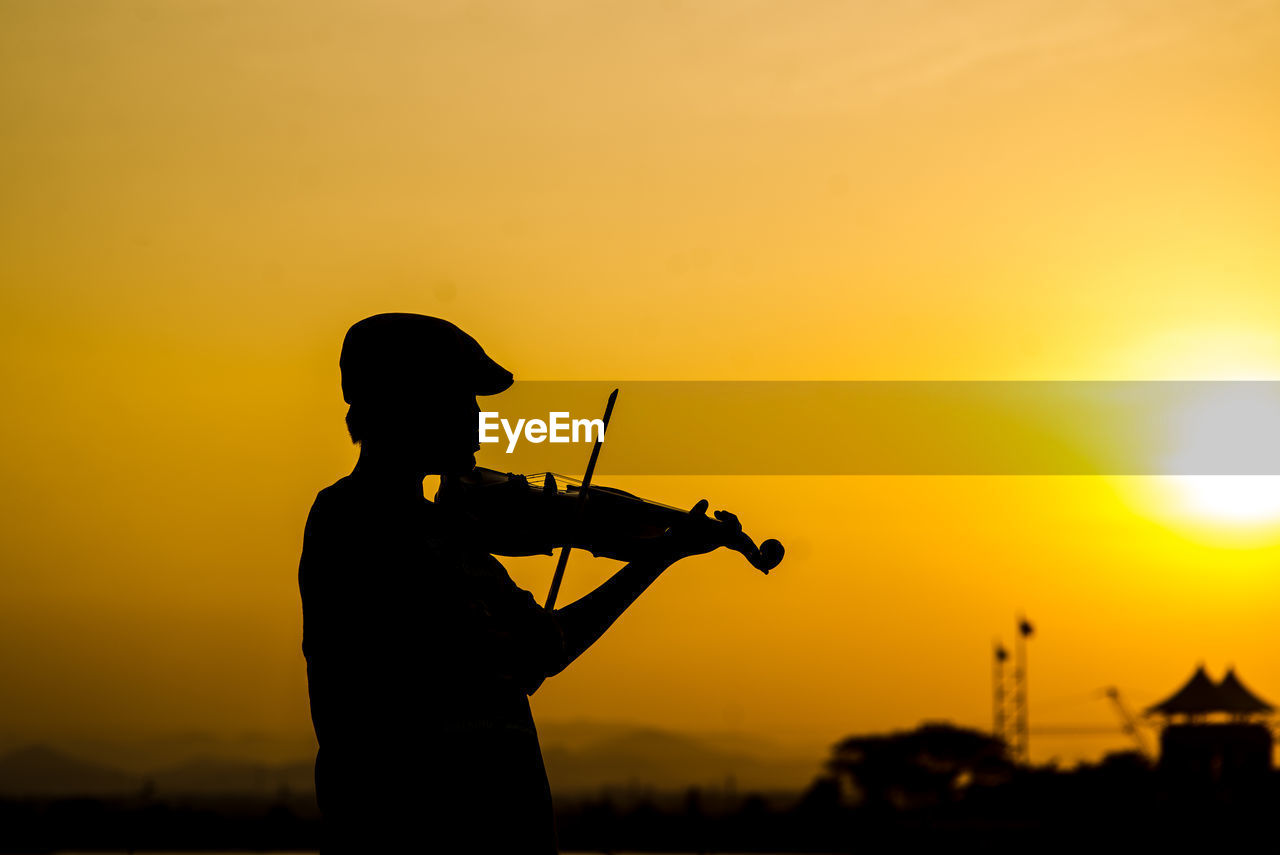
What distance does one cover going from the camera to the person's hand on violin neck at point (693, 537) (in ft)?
19.0

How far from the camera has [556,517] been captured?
21.5 ft

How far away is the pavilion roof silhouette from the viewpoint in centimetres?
12456

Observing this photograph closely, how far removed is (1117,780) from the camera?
142m

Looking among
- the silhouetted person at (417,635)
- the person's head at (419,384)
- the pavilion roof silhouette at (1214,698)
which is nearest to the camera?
the silhouetted person at (417,635)

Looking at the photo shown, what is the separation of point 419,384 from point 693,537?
1013mm

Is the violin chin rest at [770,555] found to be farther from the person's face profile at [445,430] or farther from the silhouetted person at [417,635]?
the person's face profile at [445,430]

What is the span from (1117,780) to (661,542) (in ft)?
469

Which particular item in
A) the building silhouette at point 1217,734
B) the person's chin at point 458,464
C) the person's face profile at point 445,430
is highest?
the building silhouette at point 1217,734

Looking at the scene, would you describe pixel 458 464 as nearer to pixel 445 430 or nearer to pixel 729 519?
pixel 445 430

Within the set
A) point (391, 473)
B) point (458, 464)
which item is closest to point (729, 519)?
point (458, 464)

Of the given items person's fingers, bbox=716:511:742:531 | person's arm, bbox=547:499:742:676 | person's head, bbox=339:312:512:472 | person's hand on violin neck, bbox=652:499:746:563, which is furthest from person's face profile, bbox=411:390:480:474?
person's fingers, bbox=716:511:742:531

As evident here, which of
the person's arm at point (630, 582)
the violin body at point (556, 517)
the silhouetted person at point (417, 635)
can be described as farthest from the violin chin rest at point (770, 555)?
the silhouetted person at point (417, 635)

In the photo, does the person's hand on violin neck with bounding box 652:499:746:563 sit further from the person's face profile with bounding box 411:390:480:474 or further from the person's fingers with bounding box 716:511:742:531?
the person's face profile with bounding box 411:390:480:474

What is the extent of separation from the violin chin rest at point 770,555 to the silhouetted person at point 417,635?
1070mm
